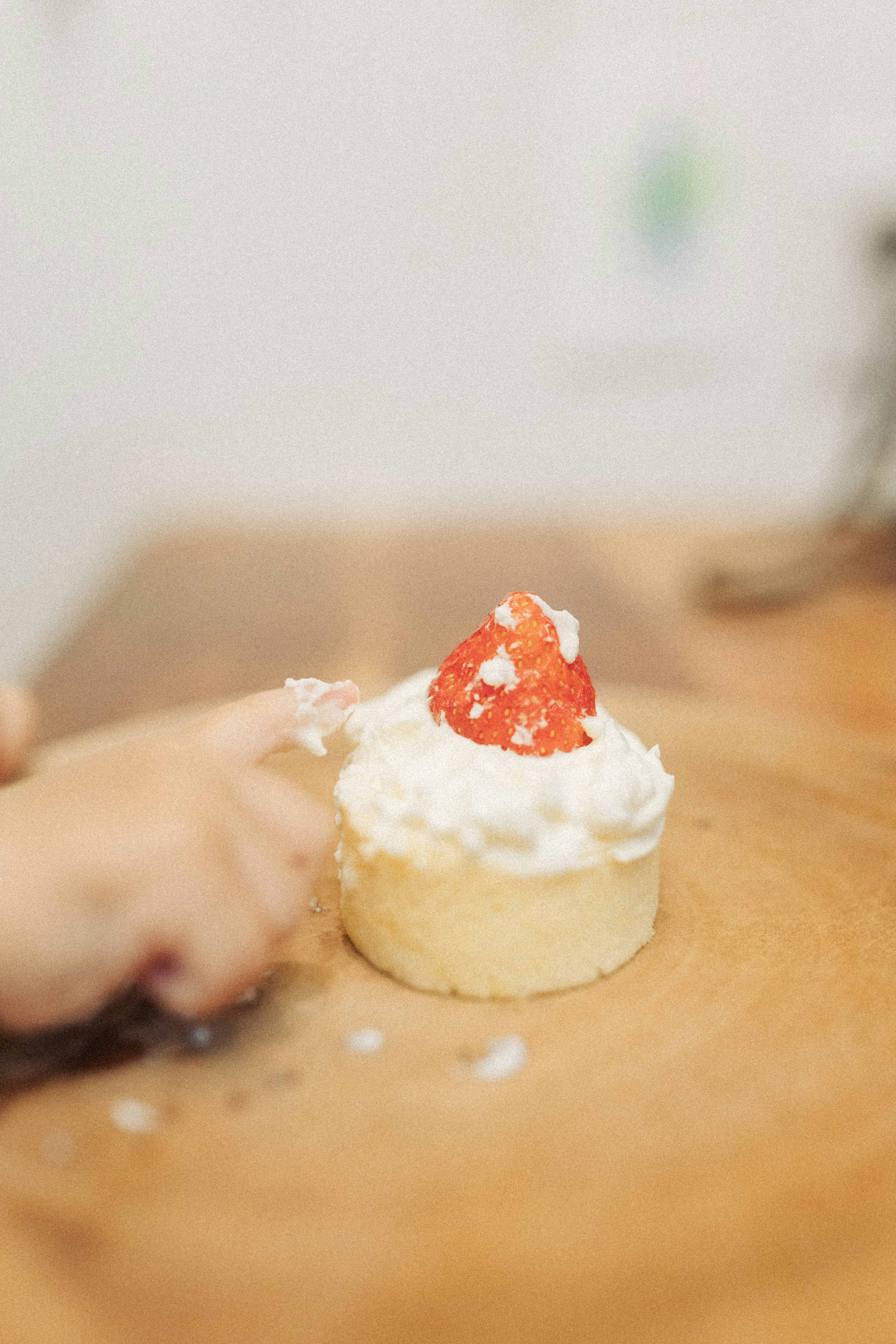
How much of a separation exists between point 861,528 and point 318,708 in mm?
1677

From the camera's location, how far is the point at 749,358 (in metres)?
2.20

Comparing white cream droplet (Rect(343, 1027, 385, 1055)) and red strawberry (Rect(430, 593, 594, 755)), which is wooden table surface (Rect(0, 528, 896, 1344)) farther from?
red strawberry (Rect(430, 593, 594, 755))

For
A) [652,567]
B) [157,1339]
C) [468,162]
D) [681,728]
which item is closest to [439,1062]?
[157,1339]

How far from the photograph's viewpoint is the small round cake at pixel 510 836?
27.7 inches

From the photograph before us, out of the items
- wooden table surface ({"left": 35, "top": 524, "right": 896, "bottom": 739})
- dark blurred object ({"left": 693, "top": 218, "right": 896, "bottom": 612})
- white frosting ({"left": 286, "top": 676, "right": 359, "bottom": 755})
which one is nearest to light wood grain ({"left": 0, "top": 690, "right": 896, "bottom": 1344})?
white frosting ({"left": 286, "top": 676, "right": 359, "bottom": 755})

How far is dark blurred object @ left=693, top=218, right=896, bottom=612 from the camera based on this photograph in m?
1.71

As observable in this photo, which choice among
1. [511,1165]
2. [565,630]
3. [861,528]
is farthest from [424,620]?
[511,1165]

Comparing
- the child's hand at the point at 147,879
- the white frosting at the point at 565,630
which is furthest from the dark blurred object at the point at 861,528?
the child's hand at the point at 147,879

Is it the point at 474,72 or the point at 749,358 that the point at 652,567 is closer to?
the point at 749,358

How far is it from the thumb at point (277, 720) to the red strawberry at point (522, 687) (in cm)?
9

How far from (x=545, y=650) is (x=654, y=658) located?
29.3 inches

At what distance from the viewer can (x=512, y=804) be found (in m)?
0.69

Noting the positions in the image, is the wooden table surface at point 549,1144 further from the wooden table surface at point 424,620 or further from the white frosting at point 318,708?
the wooden table surface at point 424,620

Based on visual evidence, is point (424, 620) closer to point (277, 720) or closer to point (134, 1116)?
point (277, 720)
